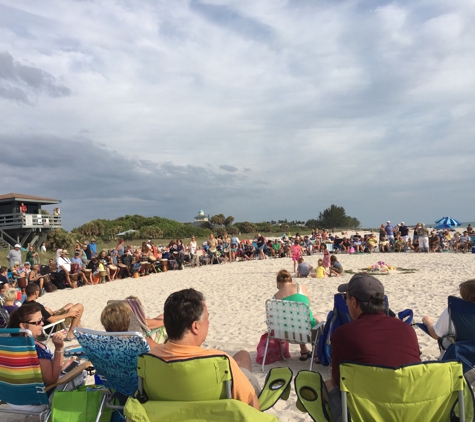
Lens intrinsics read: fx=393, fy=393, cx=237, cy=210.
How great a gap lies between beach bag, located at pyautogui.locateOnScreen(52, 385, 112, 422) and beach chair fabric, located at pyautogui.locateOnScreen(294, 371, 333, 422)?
1394 mm

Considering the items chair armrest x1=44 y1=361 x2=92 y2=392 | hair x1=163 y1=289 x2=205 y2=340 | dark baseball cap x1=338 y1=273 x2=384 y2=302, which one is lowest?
chair armrest x1=44 y1=361 x2=92 y2=392

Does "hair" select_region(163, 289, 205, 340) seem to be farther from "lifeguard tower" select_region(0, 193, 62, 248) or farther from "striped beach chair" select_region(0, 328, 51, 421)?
"lifeguard tower" select_region(0, 193, 62, 248)

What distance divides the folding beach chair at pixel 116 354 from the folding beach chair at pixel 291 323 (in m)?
1.90

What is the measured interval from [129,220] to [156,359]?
53785 millimetres

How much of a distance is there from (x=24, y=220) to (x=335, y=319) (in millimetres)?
32531

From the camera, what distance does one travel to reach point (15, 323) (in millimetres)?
3254

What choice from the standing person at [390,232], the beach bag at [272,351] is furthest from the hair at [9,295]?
the standing person at [390,232]

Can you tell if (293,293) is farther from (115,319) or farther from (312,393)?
(312,393)

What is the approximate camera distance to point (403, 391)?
1.93 m

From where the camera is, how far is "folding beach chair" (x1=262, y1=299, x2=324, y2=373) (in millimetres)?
4160

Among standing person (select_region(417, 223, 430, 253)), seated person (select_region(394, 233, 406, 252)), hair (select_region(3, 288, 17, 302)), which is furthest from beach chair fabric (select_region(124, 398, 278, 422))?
seated person (select_region(394, 233, 406, 252))

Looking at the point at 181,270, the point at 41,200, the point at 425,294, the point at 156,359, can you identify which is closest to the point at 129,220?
the point at 41,200

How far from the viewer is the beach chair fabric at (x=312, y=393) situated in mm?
2287

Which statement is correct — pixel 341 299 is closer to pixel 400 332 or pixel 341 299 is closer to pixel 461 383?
pixel 400 332
